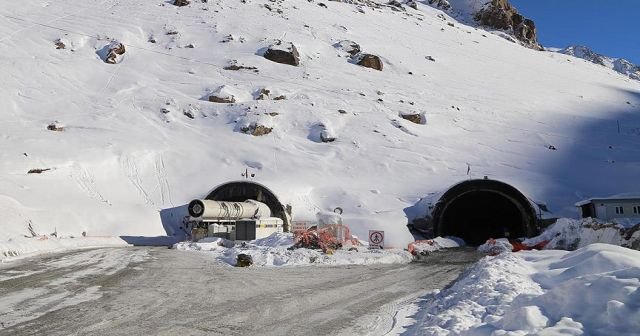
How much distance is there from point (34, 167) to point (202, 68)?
27.8 m

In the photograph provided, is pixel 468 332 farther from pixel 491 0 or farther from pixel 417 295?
pixel 491 0

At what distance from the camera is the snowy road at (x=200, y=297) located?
7.44m

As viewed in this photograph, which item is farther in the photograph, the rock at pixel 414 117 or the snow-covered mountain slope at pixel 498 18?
the snow-covered mountain slope at pixel 498 18

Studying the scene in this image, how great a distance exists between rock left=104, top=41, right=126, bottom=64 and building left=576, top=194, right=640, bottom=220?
50.1 m

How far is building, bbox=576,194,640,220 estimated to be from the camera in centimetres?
2748

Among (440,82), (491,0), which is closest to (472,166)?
(440,82)

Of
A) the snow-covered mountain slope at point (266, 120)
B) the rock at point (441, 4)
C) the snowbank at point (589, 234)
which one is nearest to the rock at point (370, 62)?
the snow-covered mountain slope at point (266, 120)

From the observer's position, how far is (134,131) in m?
41.8

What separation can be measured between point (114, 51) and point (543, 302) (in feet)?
194

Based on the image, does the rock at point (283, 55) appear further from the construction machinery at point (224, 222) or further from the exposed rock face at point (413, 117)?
the construction machinery at point (224, 222)

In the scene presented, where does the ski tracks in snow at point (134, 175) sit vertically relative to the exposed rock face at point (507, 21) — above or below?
below

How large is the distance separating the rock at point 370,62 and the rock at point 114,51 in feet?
97.3

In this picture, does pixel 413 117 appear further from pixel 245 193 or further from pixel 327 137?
pixel 245 193

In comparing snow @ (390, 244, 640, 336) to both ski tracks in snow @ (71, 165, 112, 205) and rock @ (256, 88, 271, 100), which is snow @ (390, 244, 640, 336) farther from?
rock @ (256, 88, 271, 100)
